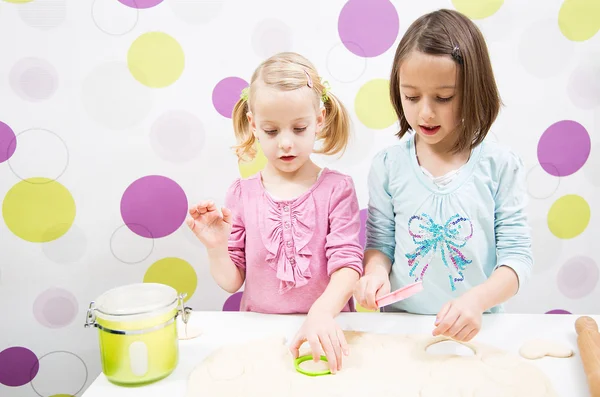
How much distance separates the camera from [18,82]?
1.15 meters

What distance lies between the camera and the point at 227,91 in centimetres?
119

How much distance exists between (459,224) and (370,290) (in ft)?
0.77

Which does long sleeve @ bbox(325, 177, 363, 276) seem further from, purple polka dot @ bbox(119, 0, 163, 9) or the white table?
purple polka dot @ bbox(119, 0, 163, 9)

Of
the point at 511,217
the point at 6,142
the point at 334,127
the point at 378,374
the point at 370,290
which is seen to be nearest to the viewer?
the point at 378,374

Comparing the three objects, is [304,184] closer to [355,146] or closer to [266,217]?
[266,217]

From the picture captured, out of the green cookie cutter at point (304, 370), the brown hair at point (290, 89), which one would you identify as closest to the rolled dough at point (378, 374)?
the green cookie cutter at point (304, 370)

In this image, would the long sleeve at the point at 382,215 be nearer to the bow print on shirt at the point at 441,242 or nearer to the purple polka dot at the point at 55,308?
the bow print on shirt at the point at 441,242

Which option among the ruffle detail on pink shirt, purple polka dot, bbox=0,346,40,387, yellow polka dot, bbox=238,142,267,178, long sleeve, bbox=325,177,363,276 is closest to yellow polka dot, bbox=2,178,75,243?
purple polka dot, bbox=0,346,40,387

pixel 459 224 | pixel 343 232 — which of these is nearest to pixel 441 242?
pixel 459 224

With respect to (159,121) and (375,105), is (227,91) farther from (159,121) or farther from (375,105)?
(375,105)

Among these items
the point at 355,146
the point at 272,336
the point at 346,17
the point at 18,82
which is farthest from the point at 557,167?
the point at 18,82

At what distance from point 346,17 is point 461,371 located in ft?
2.72

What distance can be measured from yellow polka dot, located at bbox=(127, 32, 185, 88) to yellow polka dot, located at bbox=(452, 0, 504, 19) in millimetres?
655

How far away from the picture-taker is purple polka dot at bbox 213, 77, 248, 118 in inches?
46.9
